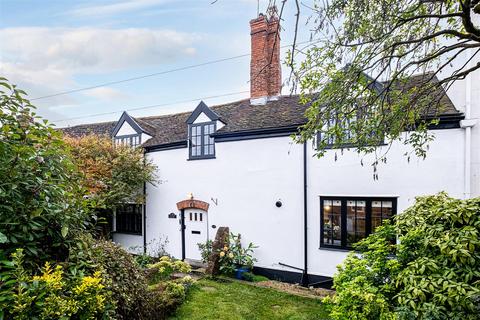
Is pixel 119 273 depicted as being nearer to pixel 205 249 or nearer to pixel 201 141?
pixel 205 249

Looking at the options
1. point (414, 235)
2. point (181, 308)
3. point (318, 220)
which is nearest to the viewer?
point (414, 235)

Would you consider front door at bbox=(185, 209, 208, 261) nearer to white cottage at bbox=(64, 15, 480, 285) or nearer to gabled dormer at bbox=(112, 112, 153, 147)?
white cottage at bbox=(64, 15, 480, 285)

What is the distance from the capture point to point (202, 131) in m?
11.8

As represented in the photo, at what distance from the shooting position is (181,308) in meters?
6.82

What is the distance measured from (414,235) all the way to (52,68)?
1053 centimetres

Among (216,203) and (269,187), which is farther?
(216,203)

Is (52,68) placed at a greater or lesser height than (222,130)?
greater

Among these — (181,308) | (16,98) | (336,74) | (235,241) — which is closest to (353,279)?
(336,74)

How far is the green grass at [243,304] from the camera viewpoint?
6664mm

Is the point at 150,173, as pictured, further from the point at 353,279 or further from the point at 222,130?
the point at 353,279

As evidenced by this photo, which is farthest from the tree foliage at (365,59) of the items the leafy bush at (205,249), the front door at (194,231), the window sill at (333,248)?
the front door at (194,231)

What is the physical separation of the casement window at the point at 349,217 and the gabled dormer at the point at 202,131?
5.17 meters

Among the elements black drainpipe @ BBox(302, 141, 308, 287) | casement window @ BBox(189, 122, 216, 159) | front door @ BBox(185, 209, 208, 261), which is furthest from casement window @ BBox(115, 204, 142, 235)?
black drainpipe @ BBox(302, 141, 308, 287)

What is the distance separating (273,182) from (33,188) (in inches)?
318
